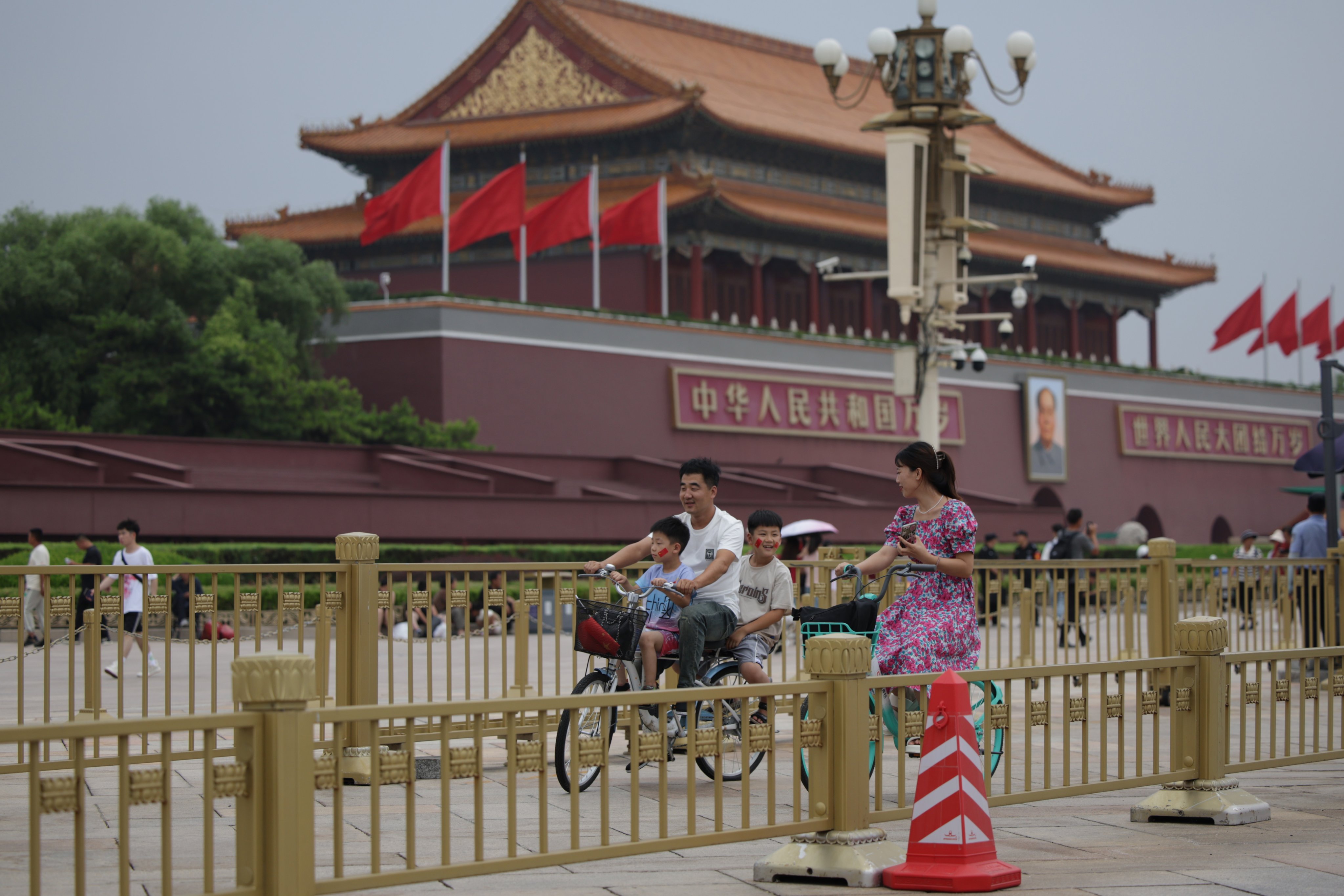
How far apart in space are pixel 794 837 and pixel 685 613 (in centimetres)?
172

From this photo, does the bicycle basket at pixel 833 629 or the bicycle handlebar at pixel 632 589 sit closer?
the bicycle basket at pixel 833 629

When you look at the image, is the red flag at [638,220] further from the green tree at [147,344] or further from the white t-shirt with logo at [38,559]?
the white t-shirt with logo at [38,559]

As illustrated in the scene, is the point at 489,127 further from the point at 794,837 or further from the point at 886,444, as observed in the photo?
the point at 794,837

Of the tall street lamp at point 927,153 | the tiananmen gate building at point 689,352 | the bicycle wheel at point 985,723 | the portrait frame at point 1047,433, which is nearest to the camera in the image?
the bicycle wheel at point 985,723

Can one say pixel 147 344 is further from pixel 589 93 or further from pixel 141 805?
pixel 141 805

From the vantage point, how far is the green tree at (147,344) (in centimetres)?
2130

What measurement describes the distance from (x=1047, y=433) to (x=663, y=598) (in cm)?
2675

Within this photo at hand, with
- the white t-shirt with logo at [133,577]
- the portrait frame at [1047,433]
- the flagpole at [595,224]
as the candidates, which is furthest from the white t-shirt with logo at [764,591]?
the portrait frame at [1047,433]

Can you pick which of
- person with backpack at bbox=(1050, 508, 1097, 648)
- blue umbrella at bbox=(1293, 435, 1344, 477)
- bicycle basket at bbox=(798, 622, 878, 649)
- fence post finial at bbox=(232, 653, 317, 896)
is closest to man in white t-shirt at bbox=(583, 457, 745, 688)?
bicycle basket at bbox=(798, 622, 878, 649)

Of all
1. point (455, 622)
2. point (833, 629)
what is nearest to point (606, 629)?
point (833, 629)

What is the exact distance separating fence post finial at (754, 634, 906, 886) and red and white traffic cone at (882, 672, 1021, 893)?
0.33ft

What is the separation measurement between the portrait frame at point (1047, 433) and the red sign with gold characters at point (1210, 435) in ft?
5.60

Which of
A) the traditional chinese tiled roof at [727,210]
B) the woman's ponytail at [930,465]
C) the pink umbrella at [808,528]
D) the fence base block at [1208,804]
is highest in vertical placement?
the traditional chinese tiled roof at [727,210]

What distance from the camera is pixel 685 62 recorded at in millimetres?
33344
